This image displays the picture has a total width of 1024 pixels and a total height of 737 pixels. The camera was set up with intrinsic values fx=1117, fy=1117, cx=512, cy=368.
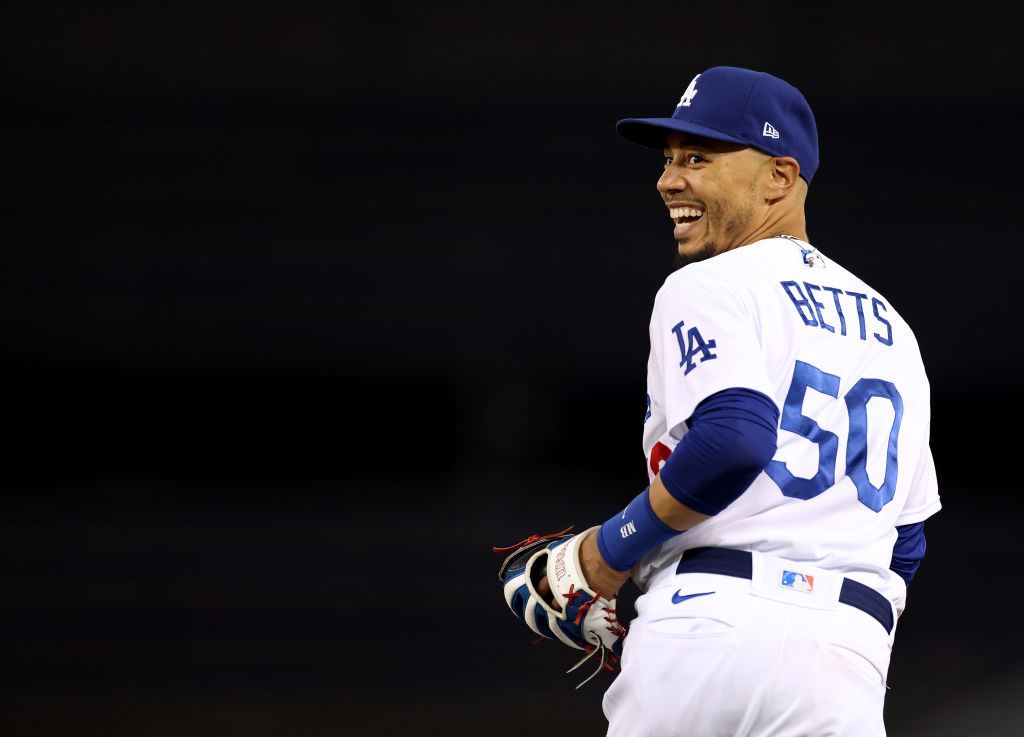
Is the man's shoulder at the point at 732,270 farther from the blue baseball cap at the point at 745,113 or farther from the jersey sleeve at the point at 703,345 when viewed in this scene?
the blue baseball cap at the point at 745,113

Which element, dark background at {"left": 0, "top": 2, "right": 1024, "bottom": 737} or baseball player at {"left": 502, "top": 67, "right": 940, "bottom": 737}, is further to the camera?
dark background at {"left": 0, "top": 2, "right": 1024, "bottom": 737}

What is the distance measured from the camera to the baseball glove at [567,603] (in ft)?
4.74

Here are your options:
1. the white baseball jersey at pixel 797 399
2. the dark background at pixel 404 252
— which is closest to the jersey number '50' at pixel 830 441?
the white baseball jersey at pixel 797 399

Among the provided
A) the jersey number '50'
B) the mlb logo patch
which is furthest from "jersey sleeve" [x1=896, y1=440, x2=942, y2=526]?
the mlb logo patch

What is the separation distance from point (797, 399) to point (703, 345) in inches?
5.4

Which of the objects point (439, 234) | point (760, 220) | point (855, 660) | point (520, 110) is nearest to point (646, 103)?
point (520, 110)

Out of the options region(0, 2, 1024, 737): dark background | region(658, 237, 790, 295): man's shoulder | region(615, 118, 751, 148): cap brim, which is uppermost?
region(615, 118, 751, 148): cap brim

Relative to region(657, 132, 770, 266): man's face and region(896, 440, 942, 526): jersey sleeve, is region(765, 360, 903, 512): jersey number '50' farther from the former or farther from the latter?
region(657, 132, 770, 266): man's face

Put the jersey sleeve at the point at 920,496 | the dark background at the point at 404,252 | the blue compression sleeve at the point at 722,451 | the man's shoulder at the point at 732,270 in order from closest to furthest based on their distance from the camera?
the blue compression sleeve at the point at 722,451
the man's shoulder at the point at 732,270
the jersey sleeve at the point at 920,496
the dark background at the point at 404,252

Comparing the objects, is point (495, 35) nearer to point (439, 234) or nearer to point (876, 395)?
point (439, 234)

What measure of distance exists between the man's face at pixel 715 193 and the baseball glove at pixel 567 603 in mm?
478

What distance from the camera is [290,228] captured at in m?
5.61

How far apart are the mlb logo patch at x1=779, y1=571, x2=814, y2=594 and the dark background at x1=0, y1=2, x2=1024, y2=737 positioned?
3.75 metres

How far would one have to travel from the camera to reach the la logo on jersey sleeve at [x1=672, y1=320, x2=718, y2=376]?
1333 mm
